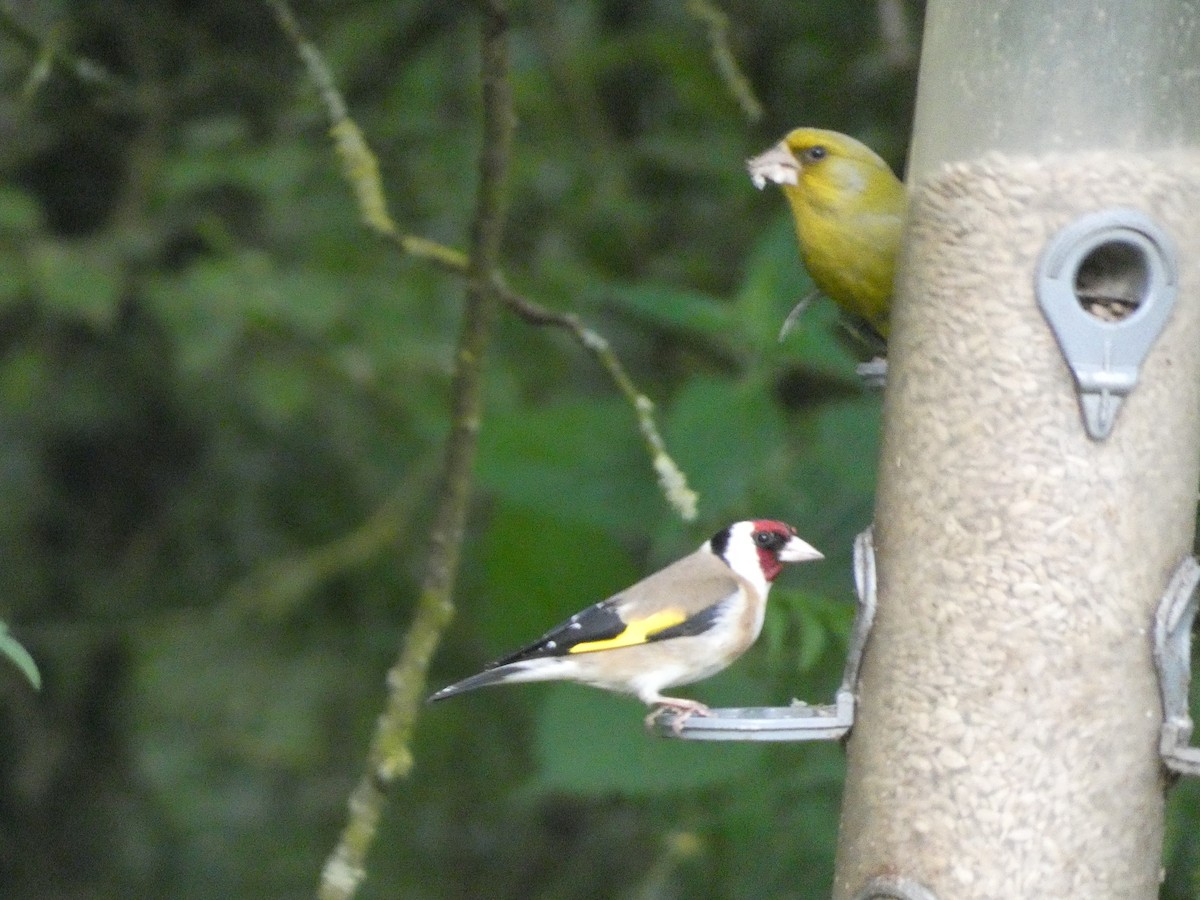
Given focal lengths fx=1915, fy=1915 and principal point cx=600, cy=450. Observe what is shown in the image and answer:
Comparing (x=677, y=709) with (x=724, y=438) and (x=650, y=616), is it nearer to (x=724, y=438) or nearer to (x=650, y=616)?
(x=650, y=616)

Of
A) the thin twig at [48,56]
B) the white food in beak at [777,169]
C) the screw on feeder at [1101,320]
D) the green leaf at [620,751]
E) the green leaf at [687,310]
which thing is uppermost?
the thin twig at [48,56]

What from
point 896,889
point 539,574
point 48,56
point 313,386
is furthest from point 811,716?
point 313,386

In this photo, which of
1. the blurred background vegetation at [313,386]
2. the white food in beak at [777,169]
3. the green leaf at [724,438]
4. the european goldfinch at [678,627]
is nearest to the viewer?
the white food in beak at [777,169]

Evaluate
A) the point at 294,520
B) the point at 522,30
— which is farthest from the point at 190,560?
the point at 522,30

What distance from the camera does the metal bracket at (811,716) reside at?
3.09 meters

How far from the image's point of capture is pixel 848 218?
3.41m

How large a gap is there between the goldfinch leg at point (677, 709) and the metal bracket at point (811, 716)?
0.01 m

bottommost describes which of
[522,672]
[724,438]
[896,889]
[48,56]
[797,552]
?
[896,889]

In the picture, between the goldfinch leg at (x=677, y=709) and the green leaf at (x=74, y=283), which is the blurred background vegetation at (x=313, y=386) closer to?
the green leaf at (x=74, y=283)

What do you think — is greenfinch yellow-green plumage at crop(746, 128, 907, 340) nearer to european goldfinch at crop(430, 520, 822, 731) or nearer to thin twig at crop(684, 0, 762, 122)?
thin twig at crop(684, 0, 762, 122)

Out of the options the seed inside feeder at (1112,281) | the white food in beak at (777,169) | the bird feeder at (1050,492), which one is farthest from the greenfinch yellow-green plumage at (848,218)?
the seed inside feeder at (1112,281)

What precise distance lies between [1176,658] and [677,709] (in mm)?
1040

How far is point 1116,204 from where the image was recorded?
305 cm

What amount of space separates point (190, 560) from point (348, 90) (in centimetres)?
164
